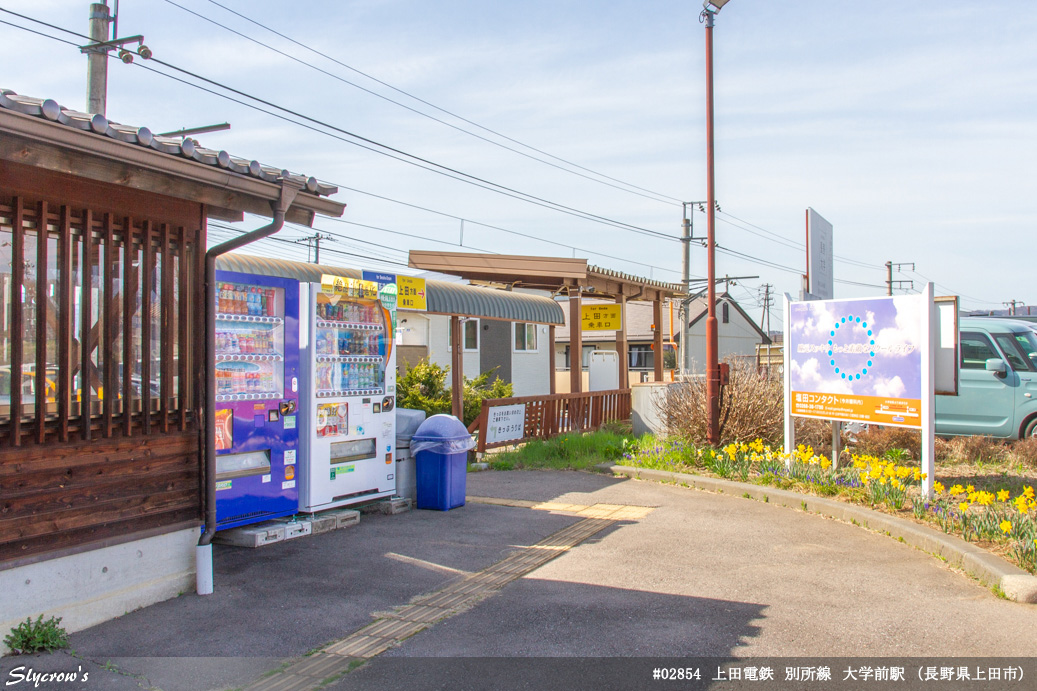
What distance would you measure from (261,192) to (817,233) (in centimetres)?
878

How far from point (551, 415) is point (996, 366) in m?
7.40

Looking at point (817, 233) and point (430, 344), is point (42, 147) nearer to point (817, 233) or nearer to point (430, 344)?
point (817, 233)

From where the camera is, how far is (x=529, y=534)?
7.73 m

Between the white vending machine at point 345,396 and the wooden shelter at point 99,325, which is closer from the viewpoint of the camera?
the wooden shelter at point 99,325

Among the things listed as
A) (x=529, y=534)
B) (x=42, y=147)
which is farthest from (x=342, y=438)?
(x=42, y=147)

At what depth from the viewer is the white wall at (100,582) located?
15.2 feet

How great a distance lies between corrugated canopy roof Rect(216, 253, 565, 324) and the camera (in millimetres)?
11383

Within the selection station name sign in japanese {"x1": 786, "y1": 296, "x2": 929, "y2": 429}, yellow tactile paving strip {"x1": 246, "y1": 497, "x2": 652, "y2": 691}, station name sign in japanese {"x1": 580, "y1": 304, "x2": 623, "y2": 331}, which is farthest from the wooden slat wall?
station name sign in japanese {"x1": 580, "y1": 304, "x2": 623, "y2": 331}

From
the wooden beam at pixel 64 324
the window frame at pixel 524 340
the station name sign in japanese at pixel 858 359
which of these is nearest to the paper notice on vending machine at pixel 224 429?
the wooden beam at pixel 64 324

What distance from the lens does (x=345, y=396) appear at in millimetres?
8164

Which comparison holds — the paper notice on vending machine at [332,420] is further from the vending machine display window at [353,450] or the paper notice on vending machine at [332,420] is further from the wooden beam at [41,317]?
the wooden beam at [41,317]

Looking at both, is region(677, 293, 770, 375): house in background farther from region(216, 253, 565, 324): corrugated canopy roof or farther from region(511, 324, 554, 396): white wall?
region(216, 253, 565, 324): corrugated canopy roof

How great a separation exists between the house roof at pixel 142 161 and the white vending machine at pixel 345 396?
169 centimetres

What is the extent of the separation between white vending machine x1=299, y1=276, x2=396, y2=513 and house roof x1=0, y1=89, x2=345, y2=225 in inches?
66.7
